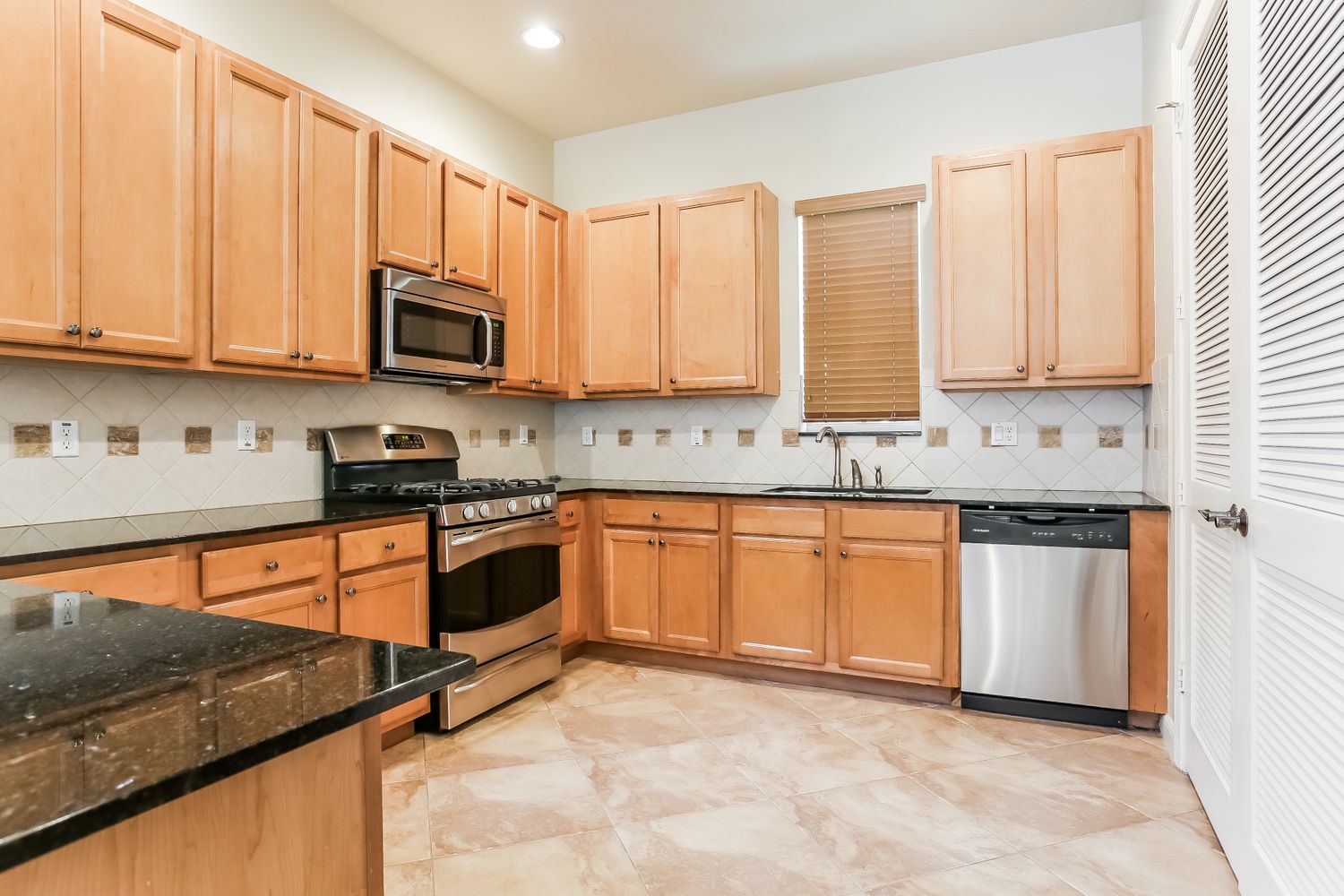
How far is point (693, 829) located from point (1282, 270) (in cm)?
201

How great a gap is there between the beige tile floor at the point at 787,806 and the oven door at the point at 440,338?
59.4 inches

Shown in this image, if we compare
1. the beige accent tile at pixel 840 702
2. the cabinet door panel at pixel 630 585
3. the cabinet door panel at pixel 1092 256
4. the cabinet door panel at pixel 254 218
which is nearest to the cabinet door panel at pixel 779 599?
the beige accent tile at pixel 840 702

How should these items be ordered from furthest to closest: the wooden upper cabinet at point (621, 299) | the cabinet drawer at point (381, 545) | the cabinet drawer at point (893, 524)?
the wooden upper cabinet at point (621, 299) → the cabinet drawer at point (893, 524) → the cabinet drawer at point (381, 545)

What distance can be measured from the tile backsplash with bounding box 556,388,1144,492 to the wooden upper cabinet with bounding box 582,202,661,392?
1.18ft

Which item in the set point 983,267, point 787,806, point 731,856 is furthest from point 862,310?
point 731,856

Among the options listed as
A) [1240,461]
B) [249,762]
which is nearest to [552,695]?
[1240,461]

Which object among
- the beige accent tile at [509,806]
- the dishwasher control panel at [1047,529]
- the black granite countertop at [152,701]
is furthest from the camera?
the dishwasher control panel at [1047,529]

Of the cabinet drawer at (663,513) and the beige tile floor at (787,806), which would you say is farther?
the cabinet drawer at (663,513)

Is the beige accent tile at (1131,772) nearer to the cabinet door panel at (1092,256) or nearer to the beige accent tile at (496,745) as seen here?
the cabinet door panel at (1092,256)

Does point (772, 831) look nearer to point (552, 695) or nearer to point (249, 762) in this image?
point (552, 695)

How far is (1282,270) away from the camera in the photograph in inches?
59.6

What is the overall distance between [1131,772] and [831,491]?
63.8 inches

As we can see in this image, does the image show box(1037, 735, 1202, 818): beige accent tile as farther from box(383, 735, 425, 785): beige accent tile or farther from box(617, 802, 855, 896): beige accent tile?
box(383, 735, 425, 785): beige accent tile

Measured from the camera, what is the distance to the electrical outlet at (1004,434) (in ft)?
11.7
